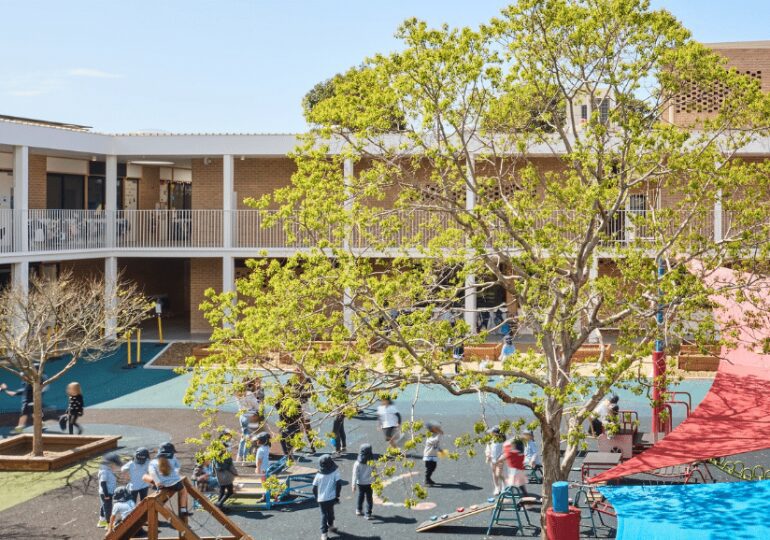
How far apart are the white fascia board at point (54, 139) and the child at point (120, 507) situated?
55.0 feet

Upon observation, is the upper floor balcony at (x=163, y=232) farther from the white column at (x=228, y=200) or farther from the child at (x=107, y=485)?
the child at (x=107, y=485)

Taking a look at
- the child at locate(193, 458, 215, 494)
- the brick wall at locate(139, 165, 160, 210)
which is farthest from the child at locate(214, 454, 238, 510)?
the brick wall at locate(139, 165, 160, 210)

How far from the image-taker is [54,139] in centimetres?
3034

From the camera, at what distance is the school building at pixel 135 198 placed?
95.8ft

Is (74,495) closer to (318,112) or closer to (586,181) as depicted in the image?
(318,112)

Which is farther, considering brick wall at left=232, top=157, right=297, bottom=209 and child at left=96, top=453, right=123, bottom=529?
brick wall at left=232, top=157, right=297, bottom=209

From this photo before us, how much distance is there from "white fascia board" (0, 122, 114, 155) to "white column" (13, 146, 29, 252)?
1.26 ft

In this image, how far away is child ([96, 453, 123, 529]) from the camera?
15.0m

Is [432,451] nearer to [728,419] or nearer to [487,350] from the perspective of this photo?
[728,419]

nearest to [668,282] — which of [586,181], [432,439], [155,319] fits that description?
[586,181]

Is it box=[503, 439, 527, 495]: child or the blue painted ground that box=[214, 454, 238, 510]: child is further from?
the blue painted ground

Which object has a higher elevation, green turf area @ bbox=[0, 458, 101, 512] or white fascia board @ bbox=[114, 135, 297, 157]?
white fascia board @ bbox=[114, 135, 297, 157]

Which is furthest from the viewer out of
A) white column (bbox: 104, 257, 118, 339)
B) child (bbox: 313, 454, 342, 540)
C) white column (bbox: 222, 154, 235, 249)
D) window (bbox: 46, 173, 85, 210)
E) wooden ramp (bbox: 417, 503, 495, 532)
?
window (bbox: 46, 173, 85, 210)

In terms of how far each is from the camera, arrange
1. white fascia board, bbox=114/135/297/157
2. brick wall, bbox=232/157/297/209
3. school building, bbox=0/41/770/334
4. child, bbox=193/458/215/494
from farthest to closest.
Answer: brick wall, bbox=232/157/297/209, white fascia board, bbox=114/135/297/157, school building, bbox=0/41/770/334, child, bbox=193/458/215/494
